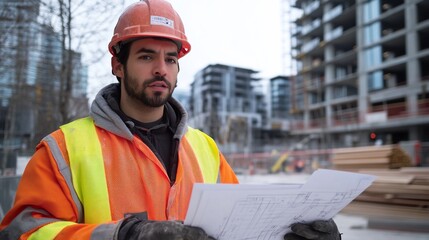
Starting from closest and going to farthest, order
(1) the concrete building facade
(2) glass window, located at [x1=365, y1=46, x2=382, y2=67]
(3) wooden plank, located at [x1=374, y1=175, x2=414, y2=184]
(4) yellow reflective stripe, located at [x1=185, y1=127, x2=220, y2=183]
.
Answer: (4) yellow reflective stripe, located at [x1=185, y1=127, x2=220, y2=183] < (3) wooden plank, located at [x1=374, y1=175, x2=414, y2=184] < (1) the concrete building facade < (2) glass window, located at [x1=365, y1=46, x2=382, y2=67]

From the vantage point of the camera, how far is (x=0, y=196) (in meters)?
4.90

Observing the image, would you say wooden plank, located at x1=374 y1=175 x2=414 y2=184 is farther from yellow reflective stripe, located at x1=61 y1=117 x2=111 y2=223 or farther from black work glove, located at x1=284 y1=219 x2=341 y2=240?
yellow reflective stripe, located at x1=61 y1=117 x2=111 y2=223

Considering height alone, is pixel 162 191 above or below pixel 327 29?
below

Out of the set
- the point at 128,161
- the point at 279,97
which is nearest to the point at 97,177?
the point at 128,161

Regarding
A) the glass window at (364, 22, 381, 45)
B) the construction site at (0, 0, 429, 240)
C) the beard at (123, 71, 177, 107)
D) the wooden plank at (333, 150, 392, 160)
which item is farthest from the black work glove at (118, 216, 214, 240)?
the glass window at (364, 22, 381, 45)

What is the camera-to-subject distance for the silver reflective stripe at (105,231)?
131cm

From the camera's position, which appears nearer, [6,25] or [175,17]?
[175,17]

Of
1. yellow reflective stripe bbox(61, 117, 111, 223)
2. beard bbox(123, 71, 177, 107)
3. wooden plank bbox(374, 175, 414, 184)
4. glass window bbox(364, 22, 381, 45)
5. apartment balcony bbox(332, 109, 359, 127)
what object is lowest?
wooden plank bbox(374, 175, 414, 184)

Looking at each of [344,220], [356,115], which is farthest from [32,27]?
[356,115]

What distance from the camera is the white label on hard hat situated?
6.45 feet

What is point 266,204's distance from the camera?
137 centimetres

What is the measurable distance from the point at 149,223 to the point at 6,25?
5.96m

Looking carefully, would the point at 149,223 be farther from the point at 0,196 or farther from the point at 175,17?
the point at 0,196

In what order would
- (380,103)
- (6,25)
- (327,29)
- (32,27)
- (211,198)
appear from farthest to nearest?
(327,29) → (380,103) → (32,27) → (6,25) → (211,198)
